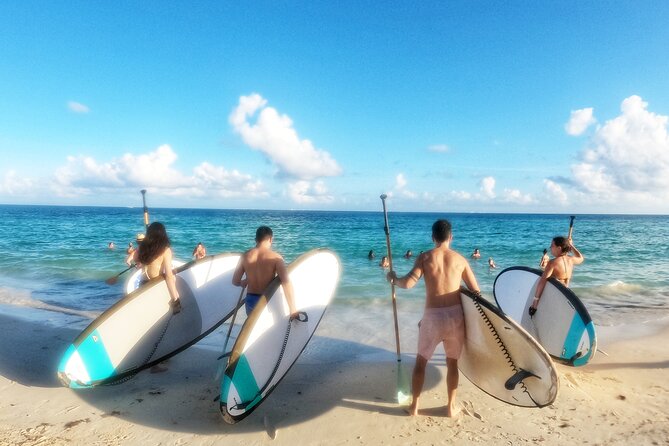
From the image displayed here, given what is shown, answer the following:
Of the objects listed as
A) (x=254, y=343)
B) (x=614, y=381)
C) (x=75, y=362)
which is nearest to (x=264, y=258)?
(x=254, y=343)

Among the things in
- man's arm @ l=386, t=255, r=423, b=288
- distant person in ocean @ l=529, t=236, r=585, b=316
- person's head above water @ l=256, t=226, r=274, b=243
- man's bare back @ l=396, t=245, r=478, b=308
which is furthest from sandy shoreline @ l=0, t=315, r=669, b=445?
person's head above water @ l=256, t=226, r=274, b=243

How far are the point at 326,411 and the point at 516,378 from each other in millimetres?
2031

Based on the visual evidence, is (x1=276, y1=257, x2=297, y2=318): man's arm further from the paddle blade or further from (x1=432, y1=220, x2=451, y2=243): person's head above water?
(x1=432, y1=220, x2=451, y2=243): person's head above water

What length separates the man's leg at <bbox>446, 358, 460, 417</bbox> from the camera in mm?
3961

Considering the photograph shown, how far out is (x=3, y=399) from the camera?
444 cm

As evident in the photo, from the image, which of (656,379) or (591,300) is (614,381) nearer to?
(656,379)

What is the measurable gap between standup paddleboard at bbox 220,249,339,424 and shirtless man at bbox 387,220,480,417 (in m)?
1.48

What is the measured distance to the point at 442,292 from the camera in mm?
3828

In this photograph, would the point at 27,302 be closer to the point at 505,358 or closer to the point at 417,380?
the point at 417,380

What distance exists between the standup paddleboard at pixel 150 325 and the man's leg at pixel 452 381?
3671mm

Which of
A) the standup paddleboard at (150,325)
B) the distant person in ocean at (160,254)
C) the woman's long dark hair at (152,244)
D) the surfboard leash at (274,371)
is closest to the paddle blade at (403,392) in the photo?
the surfboard leash at (274,371)

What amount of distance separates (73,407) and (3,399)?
0.93 metres

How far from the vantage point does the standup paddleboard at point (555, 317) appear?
4930 mm

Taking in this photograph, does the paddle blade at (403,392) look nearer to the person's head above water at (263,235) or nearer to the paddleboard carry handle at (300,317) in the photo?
the paddleboard carry handle at (300,317)
